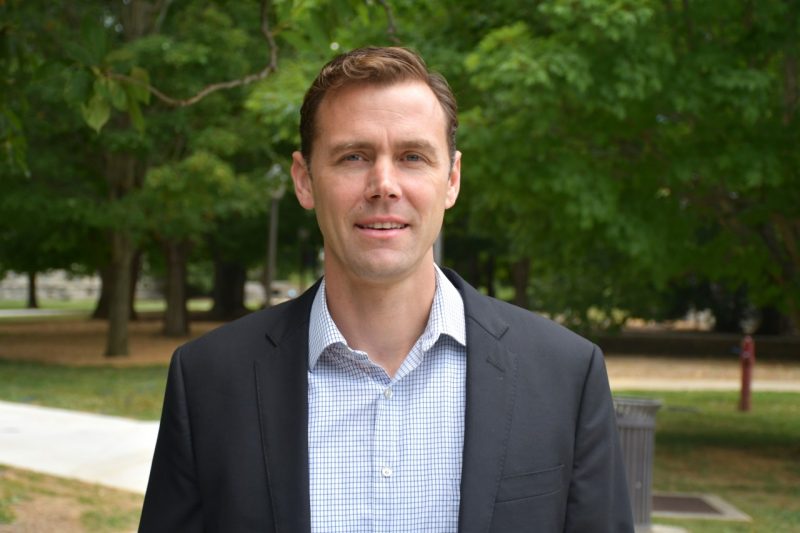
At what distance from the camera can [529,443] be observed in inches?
78.2

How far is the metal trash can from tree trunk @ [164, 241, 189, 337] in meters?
25.6

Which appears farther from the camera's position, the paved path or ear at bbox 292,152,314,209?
the paved path

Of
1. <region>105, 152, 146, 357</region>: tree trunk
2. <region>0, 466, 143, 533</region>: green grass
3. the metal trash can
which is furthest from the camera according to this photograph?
<region>105, 152, 146, 357</region>: tree trunk

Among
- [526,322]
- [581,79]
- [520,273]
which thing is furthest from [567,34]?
[520,273]

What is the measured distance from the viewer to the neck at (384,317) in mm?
2115

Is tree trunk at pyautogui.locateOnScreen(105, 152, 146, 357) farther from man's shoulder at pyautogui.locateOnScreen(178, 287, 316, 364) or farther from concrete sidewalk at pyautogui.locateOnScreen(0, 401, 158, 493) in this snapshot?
man's shoulder at pyautogui.locateOnScreen(178, 287, 316, 364)

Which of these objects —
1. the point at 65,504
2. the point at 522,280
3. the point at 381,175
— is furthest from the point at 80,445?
the point at 522,280

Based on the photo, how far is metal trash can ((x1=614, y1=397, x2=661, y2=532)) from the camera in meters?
8.66

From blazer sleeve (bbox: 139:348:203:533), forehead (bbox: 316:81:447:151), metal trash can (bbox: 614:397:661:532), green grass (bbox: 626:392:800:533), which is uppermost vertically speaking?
forehead (bbox: 316:81:447:151)

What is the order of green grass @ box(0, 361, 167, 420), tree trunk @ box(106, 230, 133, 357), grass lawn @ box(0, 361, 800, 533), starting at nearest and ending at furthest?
grass lawn @ box(0, 361, 800, 533)
green grass @ box(0, 361, 167, 420)
tree trunk @ box(106, 230, 133, 357)

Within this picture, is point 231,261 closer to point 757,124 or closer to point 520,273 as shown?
point 520,273

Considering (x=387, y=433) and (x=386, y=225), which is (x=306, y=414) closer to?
(x=387, y=433)

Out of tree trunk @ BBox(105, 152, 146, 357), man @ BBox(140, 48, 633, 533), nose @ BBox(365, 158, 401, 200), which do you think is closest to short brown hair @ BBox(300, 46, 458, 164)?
man @ BBox(140, 48, 633, 533)

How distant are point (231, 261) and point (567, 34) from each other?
110 ft
